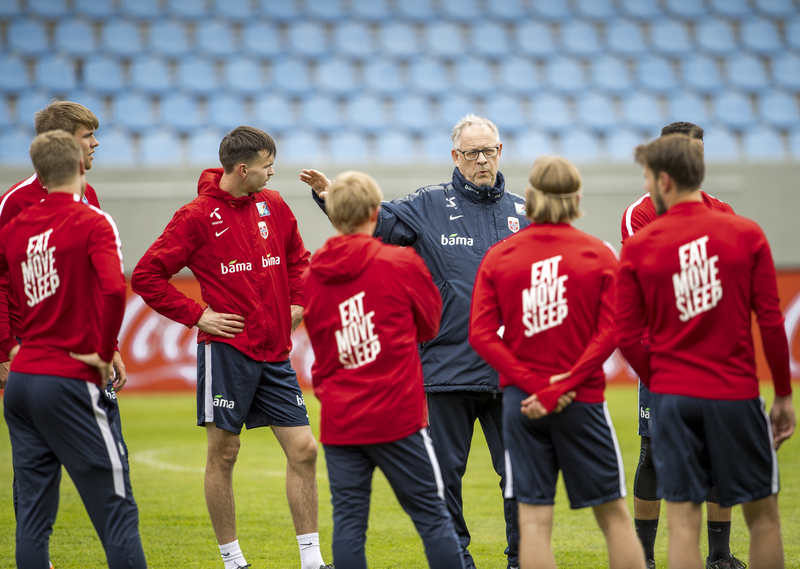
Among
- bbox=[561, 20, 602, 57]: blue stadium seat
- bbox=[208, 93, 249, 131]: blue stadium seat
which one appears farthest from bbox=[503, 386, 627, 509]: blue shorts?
bbox=[561, 20, 602, 57]: blue stadium seat

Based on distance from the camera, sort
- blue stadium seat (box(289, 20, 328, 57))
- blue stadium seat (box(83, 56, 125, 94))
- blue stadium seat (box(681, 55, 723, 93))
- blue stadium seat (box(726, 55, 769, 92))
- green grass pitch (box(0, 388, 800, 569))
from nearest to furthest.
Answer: green grass pitch (box(0, 388, 800, 569)), blue stadium seat (box(83, 56, 125, 94)), blue stadium seat (box(681, 55, 723, 93)), blue stadium seat (box(726, 55, 769, 92)), blue stadium seat (box(289, 20, 328, 57))

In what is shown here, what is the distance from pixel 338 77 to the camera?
56.3ft

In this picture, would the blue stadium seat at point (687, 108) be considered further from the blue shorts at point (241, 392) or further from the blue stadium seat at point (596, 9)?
the blue shorts at point (241, 392)

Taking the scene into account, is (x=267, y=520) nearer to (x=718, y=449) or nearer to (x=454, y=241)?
(x=454, y=241)

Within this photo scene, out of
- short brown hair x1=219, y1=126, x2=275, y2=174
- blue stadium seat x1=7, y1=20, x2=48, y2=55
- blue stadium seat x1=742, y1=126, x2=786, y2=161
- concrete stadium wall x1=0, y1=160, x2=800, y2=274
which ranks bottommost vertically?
short brown hair x1=219, y1=126, x2=275, y2=174

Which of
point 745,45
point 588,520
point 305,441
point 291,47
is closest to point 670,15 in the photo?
point 745,45

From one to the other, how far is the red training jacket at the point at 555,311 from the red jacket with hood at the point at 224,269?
1.60 meters

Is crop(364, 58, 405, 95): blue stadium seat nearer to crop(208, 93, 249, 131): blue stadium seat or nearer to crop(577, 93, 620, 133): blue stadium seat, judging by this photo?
Answer: crop(208, 93, 249, 131): blue stadium seat

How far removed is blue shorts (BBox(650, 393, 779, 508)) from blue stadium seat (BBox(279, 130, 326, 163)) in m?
13.3

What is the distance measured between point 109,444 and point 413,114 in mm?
14181

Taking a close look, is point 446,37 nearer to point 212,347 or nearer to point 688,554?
point 212,347

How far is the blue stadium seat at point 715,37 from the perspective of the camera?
17.8m

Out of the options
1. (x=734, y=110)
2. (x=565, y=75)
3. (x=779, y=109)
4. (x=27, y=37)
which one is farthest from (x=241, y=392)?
(x=779, y=109)

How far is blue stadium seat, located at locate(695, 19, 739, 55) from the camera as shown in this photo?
1775 cm
